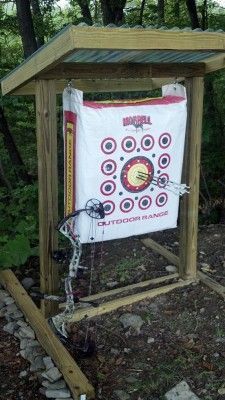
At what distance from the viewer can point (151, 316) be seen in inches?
140

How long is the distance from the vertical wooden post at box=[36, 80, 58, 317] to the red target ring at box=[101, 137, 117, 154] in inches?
14.5

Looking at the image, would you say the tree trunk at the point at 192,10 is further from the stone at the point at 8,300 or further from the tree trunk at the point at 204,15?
the stone at the point at 8,300

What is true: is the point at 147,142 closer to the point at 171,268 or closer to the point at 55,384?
the point at 171,268

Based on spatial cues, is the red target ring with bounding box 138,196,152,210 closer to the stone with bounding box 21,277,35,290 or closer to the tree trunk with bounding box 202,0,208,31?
the stone with bounding box 21,277,35,290

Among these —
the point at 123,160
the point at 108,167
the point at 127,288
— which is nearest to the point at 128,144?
the point at 123,160

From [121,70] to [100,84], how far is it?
1.73 feet

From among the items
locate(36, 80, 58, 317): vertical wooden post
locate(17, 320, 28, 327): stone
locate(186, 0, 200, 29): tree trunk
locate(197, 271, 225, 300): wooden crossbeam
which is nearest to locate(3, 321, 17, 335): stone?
locate(17, 320, 28, 327): stone

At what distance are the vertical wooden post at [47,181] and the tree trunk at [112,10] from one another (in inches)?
223

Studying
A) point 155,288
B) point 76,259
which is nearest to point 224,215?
point 155,288

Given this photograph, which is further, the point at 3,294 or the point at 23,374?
the point at 3,294

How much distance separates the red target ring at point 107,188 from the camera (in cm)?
326

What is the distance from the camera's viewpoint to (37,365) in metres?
3.00

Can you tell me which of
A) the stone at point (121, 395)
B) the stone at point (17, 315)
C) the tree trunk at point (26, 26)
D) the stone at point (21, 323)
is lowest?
the stone at point (121, 395)

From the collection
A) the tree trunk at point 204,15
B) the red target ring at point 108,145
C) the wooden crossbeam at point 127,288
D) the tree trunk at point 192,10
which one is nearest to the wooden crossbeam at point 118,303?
the wooden crossbeam at point 127,288
